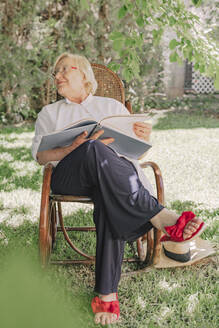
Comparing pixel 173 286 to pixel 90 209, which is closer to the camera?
pixel 173 286

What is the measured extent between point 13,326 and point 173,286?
1863mm

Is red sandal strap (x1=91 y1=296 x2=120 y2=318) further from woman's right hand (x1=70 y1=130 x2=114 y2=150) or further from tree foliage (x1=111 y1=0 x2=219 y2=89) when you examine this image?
tree foliage (x1=111 y1=0 x2=219 y2=89)

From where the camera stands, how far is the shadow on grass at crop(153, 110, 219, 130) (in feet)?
22.5

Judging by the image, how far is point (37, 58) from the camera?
6.52 m

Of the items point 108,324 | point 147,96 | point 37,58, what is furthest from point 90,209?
point 147,96

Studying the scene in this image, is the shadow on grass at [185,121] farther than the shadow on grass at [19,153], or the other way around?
the shadow on grass at [185,121]

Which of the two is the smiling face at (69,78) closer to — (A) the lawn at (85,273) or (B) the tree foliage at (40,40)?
(A) the lawn at (85,273)

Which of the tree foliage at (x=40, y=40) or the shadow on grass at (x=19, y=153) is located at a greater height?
the tree foliage at (x=40, y=40)

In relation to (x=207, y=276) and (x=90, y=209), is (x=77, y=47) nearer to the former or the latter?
(x=90, y=209)

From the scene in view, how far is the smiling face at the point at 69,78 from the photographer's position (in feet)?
7.36

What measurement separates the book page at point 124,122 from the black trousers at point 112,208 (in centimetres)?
12

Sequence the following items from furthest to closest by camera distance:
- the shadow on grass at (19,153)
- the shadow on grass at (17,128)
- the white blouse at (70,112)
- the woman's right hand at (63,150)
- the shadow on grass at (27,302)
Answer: the shadow on grass at (17,128) → the shadow on grass at (19,153) → the white blouse at (70,112) → the woman's right hand at (63,150) → the shadow on grass at (27,302)

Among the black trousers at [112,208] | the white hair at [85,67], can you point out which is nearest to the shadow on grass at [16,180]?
the white hair at [85,67]

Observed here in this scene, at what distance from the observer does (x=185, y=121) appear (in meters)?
7.40
